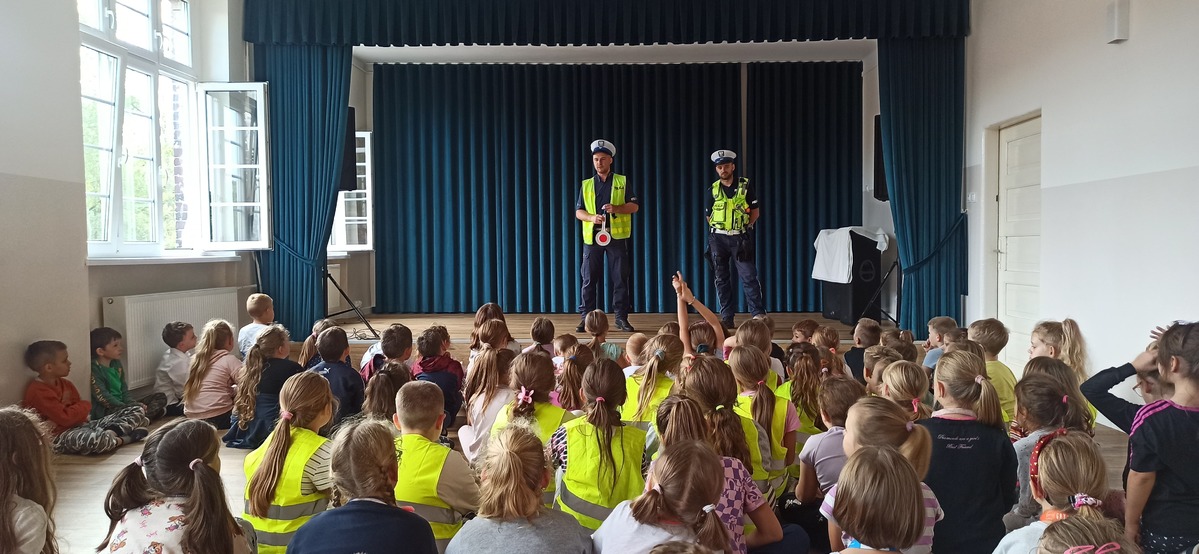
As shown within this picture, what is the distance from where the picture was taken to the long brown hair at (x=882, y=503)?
143 centimetres

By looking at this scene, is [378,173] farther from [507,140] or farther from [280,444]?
[280,444]

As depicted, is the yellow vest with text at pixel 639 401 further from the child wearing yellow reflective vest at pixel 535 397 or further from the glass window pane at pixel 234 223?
the glass window pane at pixel 234 223

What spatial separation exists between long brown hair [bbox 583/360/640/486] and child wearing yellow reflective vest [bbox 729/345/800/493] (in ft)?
1.66

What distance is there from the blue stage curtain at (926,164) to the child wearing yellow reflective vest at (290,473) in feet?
17.1

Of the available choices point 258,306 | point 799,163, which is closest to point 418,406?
point 258,306

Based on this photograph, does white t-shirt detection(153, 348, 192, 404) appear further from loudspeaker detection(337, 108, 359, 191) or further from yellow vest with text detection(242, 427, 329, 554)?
yellow vest with text detection(242, 427, 329, 554)

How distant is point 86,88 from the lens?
16.4 ft

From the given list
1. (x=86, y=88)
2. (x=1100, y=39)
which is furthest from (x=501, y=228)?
(x=1100, y=39)

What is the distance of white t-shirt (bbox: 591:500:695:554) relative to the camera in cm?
156

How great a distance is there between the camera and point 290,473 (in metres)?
2.19

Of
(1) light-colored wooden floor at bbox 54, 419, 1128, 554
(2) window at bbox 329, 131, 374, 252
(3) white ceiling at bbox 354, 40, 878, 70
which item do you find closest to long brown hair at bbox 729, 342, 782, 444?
(1) light-colored wooden floor at bbox 54, 419, 1128, 554

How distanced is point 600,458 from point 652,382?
26.8 inches

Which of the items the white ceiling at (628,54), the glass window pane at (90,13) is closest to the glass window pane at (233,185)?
the glass window pane at (90,13)

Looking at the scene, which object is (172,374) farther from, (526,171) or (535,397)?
(526,171)
